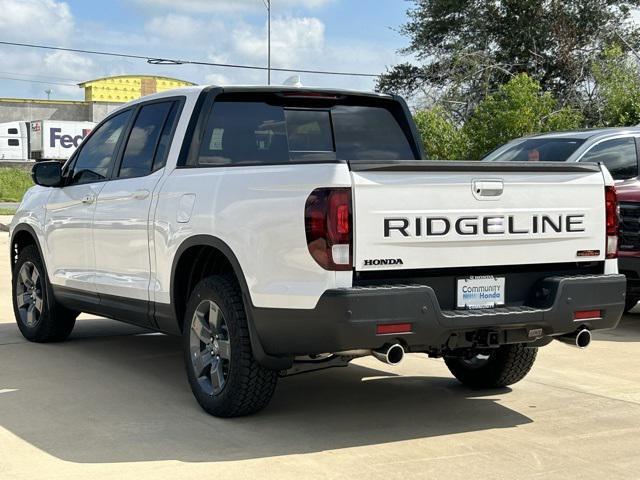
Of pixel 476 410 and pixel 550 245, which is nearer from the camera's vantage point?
pixel 550 245

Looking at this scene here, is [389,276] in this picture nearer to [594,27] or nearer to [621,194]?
[621,194]

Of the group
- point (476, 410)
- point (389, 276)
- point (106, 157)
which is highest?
point (106, 157)

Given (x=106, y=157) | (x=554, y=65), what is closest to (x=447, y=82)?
(x=554, y=65)

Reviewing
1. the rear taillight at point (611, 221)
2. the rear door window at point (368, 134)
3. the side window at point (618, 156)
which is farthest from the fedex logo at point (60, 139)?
the rear taillight at point (611, 221)

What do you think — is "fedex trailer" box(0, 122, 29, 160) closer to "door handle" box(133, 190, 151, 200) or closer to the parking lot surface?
the parking lot surface

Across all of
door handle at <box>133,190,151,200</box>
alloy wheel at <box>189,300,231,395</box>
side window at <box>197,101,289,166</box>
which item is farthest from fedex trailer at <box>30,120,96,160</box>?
alloy wheel at <box>189,300,231,395</box>

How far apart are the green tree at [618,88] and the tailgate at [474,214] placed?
68.8 feet

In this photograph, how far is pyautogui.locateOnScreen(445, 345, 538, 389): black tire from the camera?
650cm

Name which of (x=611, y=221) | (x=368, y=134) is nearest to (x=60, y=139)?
(x=368, y=134)

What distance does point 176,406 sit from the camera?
610cm

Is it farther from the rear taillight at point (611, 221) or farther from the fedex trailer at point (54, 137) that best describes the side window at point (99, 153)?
the fedex trailer at point (54, 137)

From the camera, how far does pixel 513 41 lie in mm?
40938

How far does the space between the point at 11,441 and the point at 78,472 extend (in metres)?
0.74

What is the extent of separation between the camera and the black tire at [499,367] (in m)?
6.50
